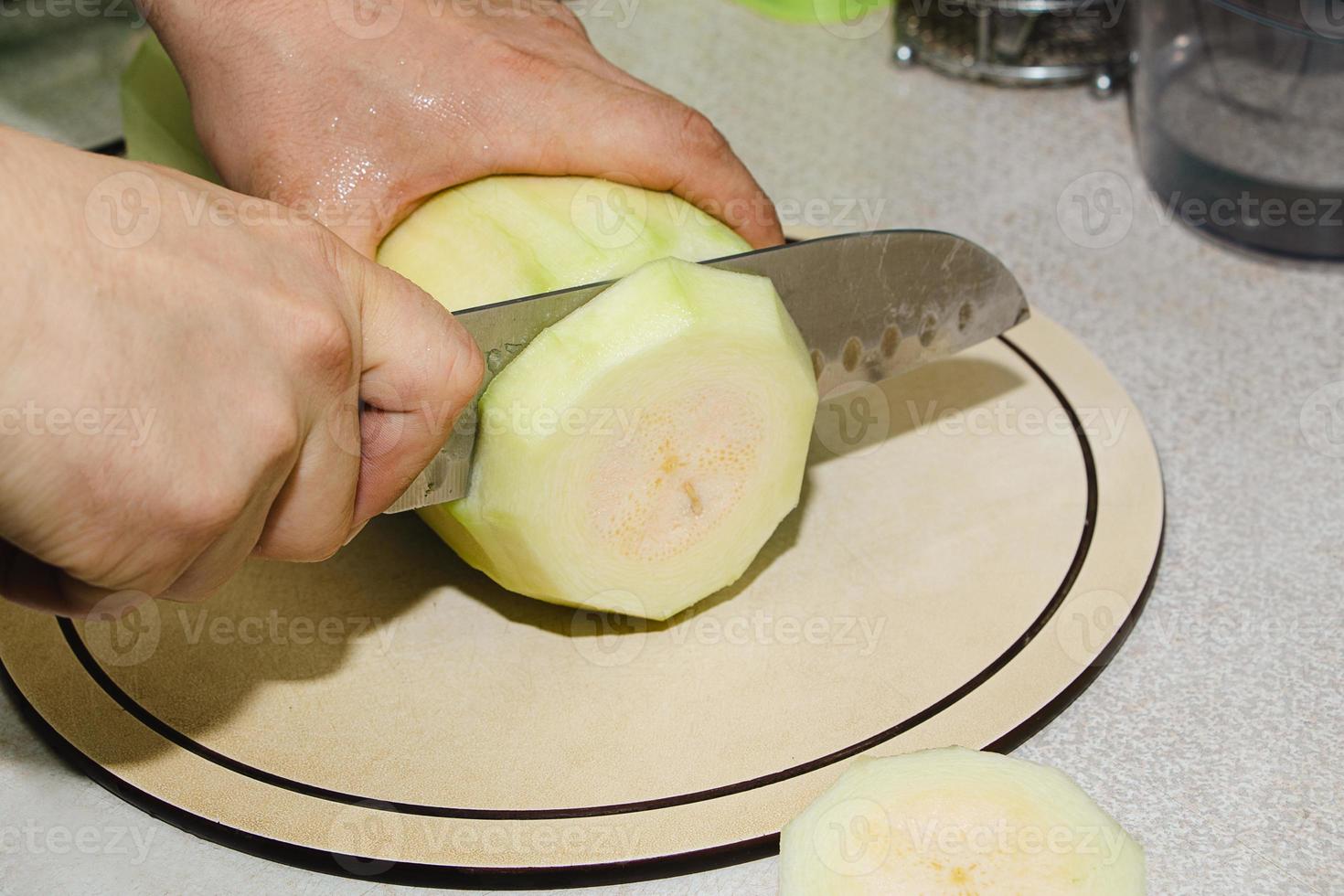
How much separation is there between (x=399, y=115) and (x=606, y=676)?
56cm

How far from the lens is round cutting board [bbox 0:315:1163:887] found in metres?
1.00

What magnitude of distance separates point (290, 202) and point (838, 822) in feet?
2.43

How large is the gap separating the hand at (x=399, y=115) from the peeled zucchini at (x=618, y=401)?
3cm

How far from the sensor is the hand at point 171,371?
715 mm

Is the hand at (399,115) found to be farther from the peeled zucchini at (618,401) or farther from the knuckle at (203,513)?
the knuckle at (203,513)

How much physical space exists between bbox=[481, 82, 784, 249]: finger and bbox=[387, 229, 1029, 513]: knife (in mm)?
140

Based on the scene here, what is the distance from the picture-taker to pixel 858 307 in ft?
3.89

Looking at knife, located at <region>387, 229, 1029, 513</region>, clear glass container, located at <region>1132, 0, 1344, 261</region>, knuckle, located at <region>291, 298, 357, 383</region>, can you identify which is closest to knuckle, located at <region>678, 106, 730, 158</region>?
knife, located at <region>387, 229, 1029, 513</region>

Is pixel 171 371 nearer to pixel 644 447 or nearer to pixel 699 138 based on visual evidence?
pixel 644 447

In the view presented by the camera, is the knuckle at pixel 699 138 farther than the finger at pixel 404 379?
Yes

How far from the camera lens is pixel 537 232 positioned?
3.76 ft

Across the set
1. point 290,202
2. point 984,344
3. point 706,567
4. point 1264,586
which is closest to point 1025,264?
point 984,344

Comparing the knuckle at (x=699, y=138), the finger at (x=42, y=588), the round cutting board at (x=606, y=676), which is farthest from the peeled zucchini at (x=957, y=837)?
the knuckle at (x=699, y=138)

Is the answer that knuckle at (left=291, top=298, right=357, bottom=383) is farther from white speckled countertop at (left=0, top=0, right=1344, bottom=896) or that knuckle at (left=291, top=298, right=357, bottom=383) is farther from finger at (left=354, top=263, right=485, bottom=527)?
white speckled countertop at (left=0, top=0, right=1344, bottom=896)
